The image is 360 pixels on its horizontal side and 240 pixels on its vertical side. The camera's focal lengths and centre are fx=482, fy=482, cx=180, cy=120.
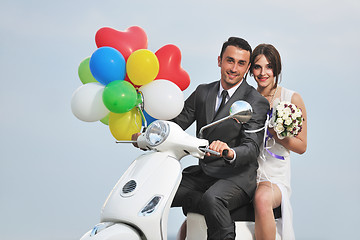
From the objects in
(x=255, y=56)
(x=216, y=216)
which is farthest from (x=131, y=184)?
(x=255, y=56)

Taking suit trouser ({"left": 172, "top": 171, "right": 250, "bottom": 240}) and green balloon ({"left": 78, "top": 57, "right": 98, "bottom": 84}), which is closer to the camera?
suit trouser ({"left": 172, "top": 171, "right": 250, "bottom": 240})

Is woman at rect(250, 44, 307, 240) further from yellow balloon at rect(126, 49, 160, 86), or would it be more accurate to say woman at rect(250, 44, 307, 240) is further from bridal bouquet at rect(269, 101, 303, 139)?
yellow balloon at rect(126, 49, 160, 86)

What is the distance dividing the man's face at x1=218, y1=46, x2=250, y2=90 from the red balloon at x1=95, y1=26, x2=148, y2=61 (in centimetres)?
68

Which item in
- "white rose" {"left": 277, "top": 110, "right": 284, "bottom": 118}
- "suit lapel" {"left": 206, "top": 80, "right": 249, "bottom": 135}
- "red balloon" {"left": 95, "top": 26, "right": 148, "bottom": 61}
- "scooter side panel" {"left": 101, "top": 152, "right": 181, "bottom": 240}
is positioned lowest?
"scooter side panel" {"left": 101, "top": 152, "right": 181, "bottom": 240}

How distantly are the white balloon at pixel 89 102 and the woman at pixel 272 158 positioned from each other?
3.46 ft

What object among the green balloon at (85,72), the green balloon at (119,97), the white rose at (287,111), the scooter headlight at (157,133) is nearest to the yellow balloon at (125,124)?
the green balloon at (119,97)

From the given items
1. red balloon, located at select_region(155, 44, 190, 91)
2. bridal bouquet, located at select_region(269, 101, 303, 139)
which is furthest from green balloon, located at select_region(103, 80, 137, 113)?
bridal bouquet, located at select_region(269, 101, 303, 139)

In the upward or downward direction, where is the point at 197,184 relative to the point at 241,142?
downward

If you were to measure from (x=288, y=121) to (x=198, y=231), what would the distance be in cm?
83

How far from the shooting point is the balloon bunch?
294cm

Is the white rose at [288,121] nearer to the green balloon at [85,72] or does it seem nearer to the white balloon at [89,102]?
the white balloon at [89,102]

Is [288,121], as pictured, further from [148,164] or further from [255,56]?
[148,164]

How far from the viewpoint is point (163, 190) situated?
2223 millimetres

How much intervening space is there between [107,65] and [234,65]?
77 centimetres
